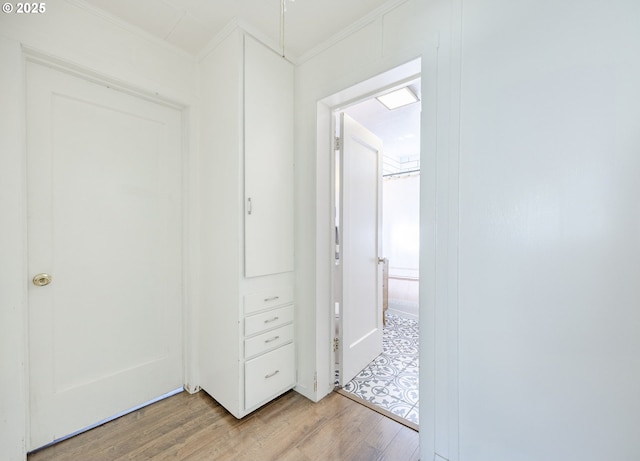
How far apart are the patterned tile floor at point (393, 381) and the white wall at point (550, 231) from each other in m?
0.67

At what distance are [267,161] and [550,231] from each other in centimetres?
165

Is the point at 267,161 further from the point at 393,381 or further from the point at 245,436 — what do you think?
the point at 393,381

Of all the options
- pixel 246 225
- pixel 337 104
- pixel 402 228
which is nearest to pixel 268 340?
pixel 246 225

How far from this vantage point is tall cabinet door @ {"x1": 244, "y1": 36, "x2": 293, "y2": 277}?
70.6 inches

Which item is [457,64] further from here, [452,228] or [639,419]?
[639,419]

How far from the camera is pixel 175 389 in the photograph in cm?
207

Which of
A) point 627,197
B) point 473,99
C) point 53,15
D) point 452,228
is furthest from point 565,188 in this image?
point 53,15

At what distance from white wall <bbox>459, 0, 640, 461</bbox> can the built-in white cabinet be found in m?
1.22

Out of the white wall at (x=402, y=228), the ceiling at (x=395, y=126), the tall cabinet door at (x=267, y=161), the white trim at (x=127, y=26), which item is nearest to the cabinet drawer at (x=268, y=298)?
the tall cabinet door at (x=267, y=161)

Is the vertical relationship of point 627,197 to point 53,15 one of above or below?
below

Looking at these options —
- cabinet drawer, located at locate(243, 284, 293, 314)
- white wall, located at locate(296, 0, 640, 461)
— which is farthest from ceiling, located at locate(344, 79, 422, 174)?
cabinet drawer, located at locate(243, 284, 293, 314)

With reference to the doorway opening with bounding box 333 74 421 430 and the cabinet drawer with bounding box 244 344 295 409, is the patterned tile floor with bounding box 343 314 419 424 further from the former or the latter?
the cabinet drawer with bounding box 244 344 295 409

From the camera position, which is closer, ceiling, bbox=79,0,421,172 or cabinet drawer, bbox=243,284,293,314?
ceiling, bbox=79,0,421,172

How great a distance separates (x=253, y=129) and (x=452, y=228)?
4.60 feet
